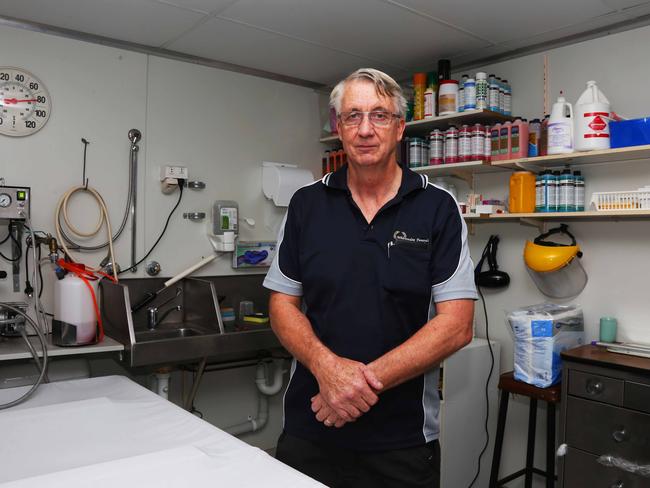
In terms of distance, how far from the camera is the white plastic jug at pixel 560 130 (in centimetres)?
247

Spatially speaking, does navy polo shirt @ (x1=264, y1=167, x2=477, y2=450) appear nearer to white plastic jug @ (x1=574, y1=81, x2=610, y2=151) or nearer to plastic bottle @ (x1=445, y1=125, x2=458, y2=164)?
white plastic jug @ (x1=574, y1=81, x2=610, y2=151)

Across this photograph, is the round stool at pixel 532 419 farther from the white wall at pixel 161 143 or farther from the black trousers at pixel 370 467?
the white wall at pixel 161 143

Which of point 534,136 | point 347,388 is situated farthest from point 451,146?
point 347,388

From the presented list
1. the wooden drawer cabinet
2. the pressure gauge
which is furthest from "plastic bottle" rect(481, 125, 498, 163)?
the pressure gauge

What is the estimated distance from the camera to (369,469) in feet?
5.08

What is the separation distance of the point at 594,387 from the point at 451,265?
1.16 m

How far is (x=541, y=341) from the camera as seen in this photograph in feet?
8.19

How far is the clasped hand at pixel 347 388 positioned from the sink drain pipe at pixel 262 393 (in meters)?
1.91

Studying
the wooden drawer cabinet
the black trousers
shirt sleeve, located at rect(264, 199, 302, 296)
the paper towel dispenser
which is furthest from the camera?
the paper towel dispenser

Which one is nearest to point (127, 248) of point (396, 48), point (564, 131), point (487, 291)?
point (396, 48)

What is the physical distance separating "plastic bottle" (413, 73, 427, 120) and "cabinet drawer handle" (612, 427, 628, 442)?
171 centimetres

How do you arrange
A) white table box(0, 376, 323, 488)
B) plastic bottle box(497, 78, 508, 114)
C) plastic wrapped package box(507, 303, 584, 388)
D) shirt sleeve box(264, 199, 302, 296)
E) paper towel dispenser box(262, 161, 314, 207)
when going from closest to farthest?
white table box(0, 376, 323, 488)
shirt sleeve box(264, 199, 302, 296)
plastic wrapped package box(507, 303, 584, 388)
plastic bottle box(497, 78, 508, 114)
paper towel dispenser box(262, 161, 314, 207)

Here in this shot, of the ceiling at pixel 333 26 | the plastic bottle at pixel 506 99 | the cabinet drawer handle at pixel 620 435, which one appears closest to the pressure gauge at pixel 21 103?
the ceiling at pixel 333 26

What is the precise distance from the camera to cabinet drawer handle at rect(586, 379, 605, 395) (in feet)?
7.47
